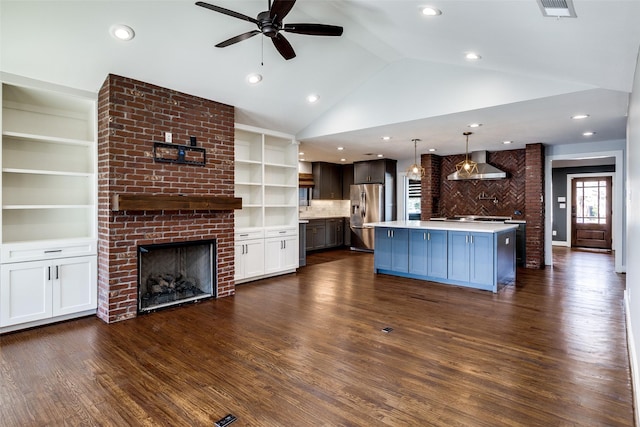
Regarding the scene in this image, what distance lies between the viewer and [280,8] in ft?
8.61

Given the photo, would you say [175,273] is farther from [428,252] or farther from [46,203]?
[428,252]

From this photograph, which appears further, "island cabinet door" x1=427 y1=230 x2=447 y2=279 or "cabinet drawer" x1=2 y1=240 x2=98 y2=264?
"island cabinet door" x1=427 y1=230 x2=447 y2=279

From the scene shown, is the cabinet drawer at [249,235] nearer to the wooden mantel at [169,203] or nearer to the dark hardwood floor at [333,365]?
the wooden mantel at [169,203]

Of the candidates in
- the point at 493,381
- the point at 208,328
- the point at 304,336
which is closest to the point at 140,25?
the point at 208,328

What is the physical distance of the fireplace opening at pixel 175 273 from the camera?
4.21 meters

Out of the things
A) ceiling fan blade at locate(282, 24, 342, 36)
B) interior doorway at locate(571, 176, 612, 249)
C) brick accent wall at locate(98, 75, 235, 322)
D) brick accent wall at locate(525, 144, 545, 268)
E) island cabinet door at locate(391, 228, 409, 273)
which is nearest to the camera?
ceiling fan blade at locate(282, 24, 342, 36)

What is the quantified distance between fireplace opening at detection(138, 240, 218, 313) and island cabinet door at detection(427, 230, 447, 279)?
3252 mm

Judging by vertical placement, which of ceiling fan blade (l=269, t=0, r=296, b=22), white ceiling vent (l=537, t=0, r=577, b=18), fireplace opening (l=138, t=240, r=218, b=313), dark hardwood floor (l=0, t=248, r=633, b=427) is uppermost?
ceiling fan blade (l=269, t=0, r=296, b=22)

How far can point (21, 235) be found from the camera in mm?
3748

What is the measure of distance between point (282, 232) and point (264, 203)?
1.99ft

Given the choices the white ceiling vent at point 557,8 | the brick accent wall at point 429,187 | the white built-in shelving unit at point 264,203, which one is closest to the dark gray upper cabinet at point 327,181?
the brick accent wall at point 429,187

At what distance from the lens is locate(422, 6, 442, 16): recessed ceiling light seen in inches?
106

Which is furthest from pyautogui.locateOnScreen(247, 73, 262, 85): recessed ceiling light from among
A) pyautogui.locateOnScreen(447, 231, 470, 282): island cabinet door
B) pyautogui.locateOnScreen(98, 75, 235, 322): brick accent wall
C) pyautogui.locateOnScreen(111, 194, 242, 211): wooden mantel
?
pyautogui.locateOnScreen(447, 231, 470, 282): island cabinet door

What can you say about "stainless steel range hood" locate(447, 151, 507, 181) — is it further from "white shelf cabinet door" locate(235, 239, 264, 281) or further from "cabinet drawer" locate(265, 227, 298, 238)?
"white shelf cabinet door" locate(235, 239, 264, 281)
